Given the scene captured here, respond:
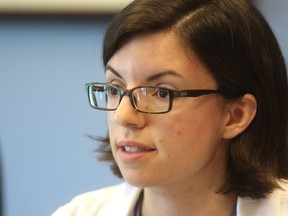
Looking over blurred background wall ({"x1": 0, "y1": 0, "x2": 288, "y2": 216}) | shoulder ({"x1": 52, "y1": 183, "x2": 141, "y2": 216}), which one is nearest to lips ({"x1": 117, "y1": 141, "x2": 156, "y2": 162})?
shoulder ({"x1": 52, "y1": 183, "x2": 141, "y2": 216})

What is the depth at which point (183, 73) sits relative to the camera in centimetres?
89

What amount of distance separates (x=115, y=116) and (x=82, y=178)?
797mm

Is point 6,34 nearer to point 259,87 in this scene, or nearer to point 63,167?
Answer: point 63,167

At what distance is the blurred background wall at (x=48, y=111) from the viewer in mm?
1527

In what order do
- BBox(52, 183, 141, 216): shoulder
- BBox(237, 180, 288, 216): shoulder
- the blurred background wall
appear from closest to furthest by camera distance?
BBox(237, 180, 288, 216): shoulder, BBox(52, 183, 141, 216): shoulder, the blurred background wall

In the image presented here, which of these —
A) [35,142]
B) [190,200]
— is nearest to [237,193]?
[190,200]

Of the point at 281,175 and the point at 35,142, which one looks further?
the point at 35,142

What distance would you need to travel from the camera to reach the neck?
1.04 metres

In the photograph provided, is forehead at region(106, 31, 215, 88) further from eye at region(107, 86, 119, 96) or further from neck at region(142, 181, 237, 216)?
neck at region(142, 181, 237, 216)

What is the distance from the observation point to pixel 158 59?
2.89 ft

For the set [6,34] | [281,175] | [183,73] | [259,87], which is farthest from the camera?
[6,34]

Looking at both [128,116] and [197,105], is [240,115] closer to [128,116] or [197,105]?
[197,105]

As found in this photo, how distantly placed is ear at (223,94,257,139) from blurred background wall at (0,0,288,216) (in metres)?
0.68

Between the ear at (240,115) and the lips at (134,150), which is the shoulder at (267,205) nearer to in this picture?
the ear at (240,115)
